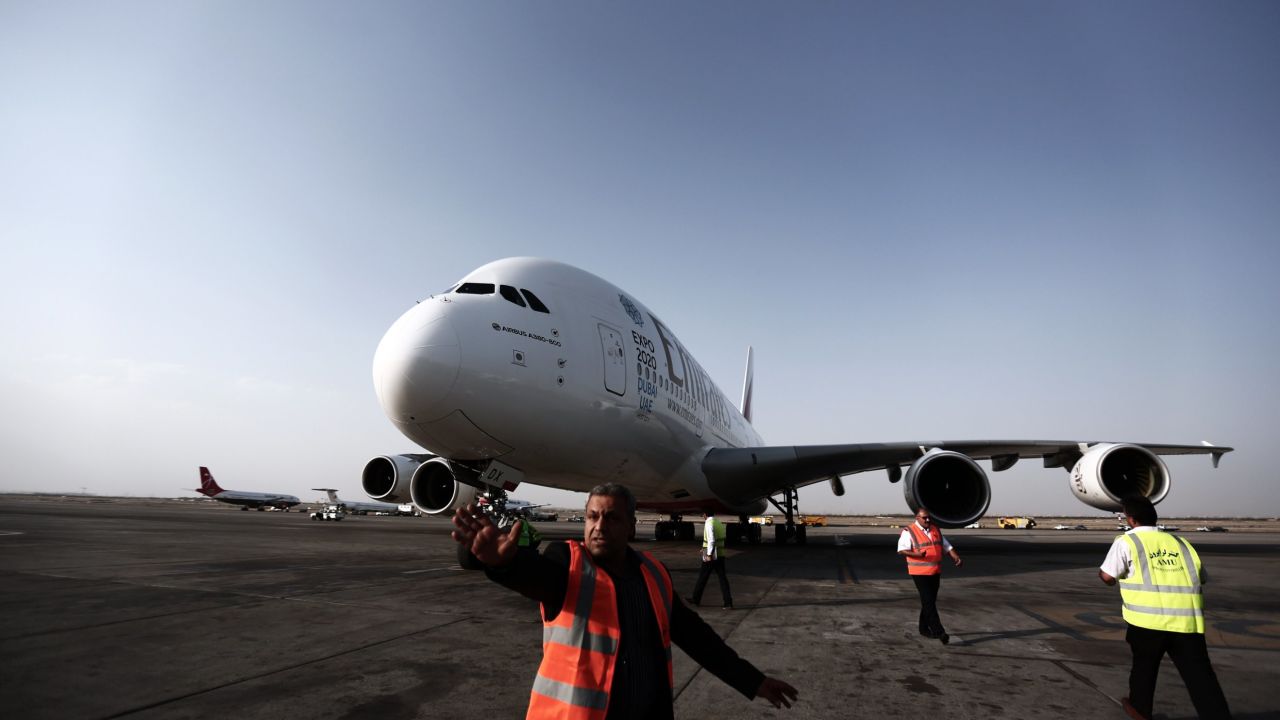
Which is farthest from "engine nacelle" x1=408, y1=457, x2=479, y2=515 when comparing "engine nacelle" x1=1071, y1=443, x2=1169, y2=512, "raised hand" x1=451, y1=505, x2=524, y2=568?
"engine nacelle" x1=1071, y1=443, x2=1169, y2=512

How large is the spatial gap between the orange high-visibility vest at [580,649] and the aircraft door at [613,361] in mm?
7086

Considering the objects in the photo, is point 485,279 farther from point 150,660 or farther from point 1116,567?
point 1116,567

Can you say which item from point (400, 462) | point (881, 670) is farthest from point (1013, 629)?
point (400, 462)

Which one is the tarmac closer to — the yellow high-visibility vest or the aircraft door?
the yellow high-visibility vest

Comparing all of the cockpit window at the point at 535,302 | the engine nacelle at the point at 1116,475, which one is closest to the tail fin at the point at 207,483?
the cockpit window at the point at 535,302

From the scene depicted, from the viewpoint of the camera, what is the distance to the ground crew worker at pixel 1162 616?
3.14 metres

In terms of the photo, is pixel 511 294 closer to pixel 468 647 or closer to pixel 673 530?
pixel 468 647

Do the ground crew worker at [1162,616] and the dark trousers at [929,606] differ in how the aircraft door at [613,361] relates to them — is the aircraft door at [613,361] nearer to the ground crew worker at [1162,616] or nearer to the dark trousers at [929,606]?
the dark trousers at [929,606]

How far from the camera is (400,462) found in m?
12.8

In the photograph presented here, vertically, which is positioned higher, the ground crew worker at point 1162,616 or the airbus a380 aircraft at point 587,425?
the airbus a380 aircraft at point 587,425

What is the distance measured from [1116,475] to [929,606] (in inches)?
385

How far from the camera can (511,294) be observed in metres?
8.03

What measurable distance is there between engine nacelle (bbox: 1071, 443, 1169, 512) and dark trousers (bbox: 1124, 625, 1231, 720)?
9.80 m

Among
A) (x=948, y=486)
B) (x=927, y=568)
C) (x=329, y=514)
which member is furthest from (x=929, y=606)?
(x=329, y=514)
